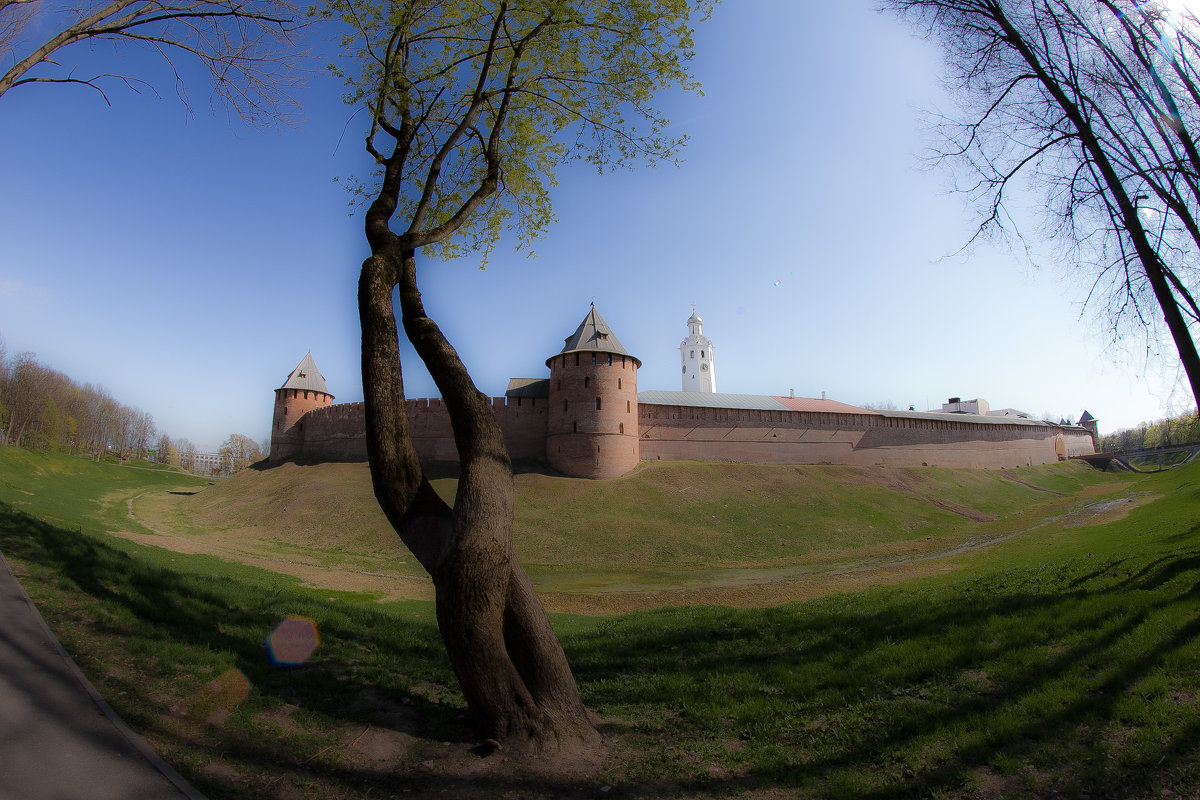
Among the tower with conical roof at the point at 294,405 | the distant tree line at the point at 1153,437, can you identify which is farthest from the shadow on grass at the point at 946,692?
the distant tree line at the point at 1153,437

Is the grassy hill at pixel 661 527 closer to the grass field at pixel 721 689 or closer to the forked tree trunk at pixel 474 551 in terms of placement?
the grass field at pixel 721 689

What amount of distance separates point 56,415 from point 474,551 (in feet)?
→ 202

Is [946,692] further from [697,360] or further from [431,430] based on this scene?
[697,360]

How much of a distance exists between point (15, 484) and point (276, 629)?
98.8 ft

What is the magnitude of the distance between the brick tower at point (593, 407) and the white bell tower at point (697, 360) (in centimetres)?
4255

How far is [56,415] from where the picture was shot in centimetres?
4803

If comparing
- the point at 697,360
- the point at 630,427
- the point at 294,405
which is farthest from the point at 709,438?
the point at 697,360

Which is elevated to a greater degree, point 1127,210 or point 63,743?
point 1127,210

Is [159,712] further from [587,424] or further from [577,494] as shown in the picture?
[587,424]

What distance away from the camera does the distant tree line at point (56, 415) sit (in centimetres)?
4623

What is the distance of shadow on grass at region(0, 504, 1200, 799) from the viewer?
371 centimetres

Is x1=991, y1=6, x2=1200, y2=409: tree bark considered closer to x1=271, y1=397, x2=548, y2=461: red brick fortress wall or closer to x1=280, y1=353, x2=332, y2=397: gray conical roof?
x1=271, y1=397, x2=548, y2=461: red brick fortress wall

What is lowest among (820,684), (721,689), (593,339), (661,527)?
(661,527)

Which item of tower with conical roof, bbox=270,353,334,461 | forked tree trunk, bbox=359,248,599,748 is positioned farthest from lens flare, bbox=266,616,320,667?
tower with conical roof, bbox=270,353,334,461
